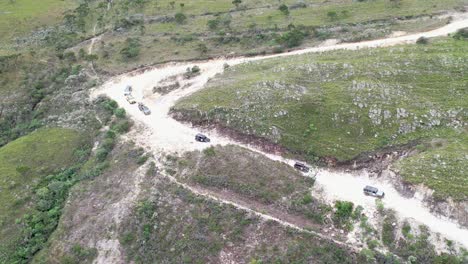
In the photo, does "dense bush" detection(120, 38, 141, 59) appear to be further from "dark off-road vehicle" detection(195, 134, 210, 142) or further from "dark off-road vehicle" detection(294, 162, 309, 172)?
"dark off-road vehicle" detection(294, 162, 309, 172)

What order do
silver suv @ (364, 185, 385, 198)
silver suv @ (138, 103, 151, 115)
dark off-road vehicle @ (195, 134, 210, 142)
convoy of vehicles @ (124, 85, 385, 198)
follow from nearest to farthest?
silver suv @ (364, 185, 385, 198) < convoy of vehicles @ (124, 85, 385, 198) < dark off-road vehicle @ (195, 134, 210, 142) < silver suv @ (138, 103, 151, 115)

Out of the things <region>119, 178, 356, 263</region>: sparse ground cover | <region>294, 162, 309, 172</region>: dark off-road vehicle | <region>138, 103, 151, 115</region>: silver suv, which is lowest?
<region>119, 178, 356, 263</region>: sparse ground cover

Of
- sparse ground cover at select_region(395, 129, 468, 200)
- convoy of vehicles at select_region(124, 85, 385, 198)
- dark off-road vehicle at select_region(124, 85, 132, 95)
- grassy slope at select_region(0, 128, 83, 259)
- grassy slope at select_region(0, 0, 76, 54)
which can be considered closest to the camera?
sparse ground cover at select_region(395, 129, 468, 200)

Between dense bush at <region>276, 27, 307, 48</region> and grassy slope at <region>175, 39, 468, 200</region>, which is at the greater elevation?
dense bush at <region>276, 27, 307, 48</region>

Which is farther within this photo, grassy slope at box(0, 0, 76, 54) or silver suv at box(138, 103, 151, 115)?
grassy slope at box(0, 0, 76, 54)

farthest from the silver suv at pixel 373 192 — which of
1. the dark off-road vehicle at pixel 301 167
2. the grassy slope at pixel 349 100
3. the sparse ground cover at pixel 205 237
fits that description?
the sparse ground cover at pixel 205 237

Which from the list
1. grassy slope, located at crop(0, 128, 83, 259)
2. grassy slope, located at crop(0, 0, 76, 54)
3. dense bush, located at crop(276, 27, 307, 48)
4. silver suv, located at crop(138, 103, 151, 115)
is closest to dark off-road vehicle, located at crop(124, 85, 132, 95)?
silver suv, located at crop(138, 103, 151, 115)

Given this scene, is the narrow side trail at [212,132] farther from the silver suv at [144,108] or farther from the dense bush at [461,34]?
the dense bush at [461,34]
